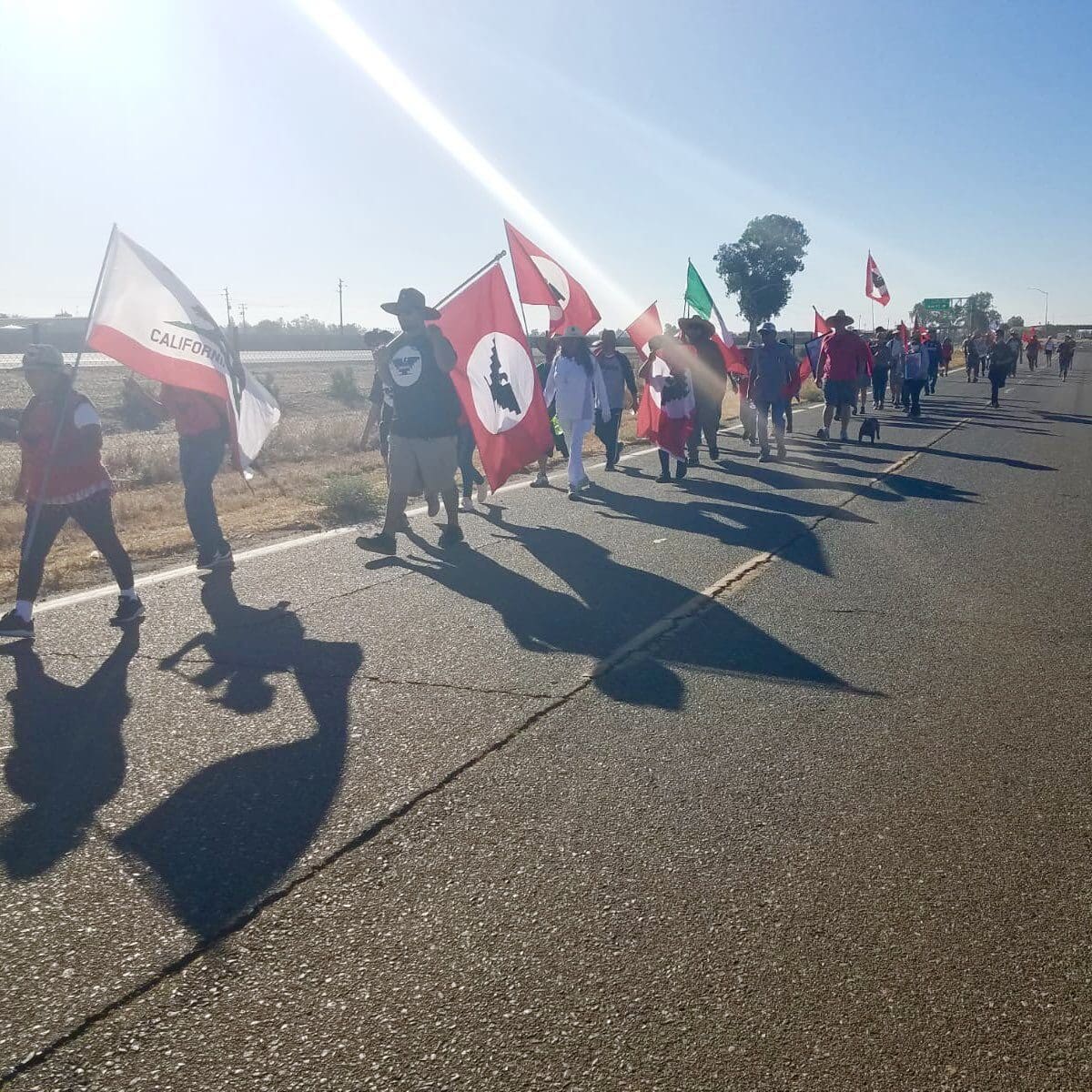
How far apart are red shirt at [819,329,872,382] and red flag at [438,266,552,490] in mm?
9177

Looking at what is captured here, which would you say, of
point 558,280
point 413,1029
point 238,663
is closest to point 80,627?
point 238,663

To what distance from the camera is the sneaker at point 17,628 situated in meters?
6.64

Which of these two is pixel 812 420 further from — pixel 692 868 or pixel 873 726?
Result: pixel 692 868

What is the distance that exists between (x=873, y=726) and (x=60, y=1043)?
11.3ft

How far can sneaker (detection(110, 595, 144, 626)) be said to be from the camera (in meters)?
7.04

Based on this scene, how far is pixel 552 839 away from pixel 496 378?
6251mm

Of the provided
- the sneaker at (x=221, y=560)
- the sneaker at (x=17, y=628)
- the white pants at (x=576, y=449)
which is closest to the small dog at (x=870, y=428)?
the white pants at (x=576, y=449)

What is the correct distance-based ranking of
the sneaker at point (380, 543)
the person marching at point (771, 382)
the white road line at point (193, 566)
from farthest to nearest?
the person marching at point (771, 382) → the sneaker at point (380, 543) → the white road line at point (193, 566)

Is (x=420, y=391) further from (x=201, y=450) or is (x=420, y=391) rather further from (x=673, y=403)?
(x=673, y=403)

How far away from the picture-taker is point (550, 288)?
12352mm

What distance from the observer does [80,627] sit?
693 cm

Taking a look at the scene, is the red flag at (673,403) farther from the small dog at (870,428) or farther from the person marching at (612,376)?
the small dog at (870,428)

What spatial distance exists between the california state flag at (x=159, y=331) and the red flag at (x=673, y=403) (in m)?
6.25

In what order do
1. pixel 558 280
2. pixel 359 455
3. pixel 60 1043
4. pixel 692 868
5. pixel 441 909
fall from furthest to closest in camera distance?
pixel 359 455 → pixel 558 280 → pixel 692 868 → pixel 441 909 → pixel 60 1043
